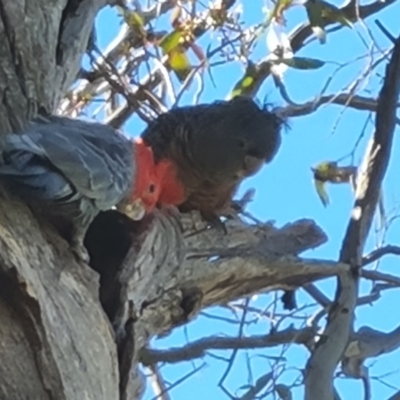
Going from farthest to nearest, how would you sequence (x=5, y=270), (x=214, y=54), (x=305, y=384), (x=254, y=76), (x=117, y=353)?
1. (x=214, y=54)
2. (x=254, y=76)
3. (x=305, y=384)
4. (x=117, y=353)
5. (x=5, y=270)

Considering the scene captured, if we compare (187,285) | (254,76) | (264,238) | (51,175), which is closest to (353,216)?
(264,238)

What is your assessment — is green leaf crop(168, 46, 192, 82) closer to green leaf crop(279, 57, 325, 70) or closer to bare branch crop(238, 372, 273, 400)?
green leaf crop(279, 57, 325, 70)

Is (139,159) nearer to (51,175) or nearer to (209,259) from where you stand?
(209,259)

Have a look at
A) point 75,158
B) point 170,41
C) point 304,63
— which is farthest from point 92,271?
point 170,41

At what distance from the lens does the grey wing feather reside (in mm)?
1464

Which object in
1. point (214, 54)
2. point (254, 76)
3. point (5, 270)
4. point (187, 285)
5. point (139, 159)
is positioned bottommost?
point (5, 270)

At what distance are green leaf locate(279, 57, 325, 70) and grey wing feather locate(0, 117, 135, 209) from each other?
526 millimetres

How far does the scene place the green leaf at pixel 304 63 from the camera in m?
2.13

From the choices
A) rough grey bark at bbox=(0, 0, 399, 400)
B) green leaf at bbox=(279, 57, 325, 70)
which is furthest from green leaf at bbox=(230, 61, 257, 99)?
rough grey bark at bbox=(0, 0, 399, 400)

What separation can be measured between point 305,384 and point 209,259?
0.82 feet

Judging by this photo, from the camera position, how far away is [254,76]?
2.28 meters

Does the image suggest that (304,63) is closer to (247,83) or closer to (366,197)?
(247,83)

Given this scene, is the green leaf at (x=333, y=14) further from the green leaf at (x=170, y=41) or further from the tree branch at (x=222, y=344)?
the tree branch at (x=222, y=344)

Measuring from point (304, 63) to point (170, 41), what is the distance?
0.37m
